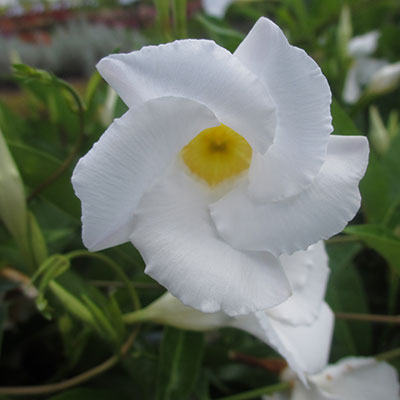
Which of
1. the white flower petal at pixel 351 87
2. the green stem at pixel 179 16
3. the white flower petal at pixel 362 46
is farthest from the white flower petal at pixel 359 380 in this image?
the white flower petal at pixel 362 46

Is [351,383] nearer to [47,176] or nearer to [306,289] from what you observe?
[306,289]

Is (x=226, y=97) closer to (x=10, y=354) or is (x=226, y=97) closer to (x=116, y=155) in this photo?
(x=116, y=155)

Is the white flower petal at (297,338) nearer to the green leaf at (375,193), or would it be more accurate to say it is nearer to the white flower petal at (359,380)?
the white flower petal at (359,380)

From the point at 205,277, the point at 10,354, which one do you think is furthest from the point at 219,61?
the point at 10,354

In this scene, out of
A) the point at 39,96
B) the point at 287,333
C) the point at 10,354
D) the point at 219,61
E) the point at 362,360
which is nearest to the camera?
the point at 219,61

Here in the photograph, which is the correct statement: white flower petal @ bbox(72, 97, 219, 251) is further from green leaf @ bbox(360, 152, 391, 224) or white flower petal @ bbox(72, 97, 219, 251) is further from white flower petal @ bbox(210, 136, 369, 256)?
green leaf @ bbox(360, 152, 391, 224)

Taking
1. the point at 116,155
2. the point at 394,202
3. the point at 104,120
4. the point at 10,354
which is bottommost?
the point at 10,354

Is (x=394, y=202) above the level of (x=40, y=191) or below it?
below

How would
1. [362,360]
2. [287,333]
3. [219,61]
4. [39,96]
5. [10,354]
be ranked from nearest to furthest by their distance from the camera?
[219,61] < [287,333] < [362,360] < [10,354] < [39,96]
